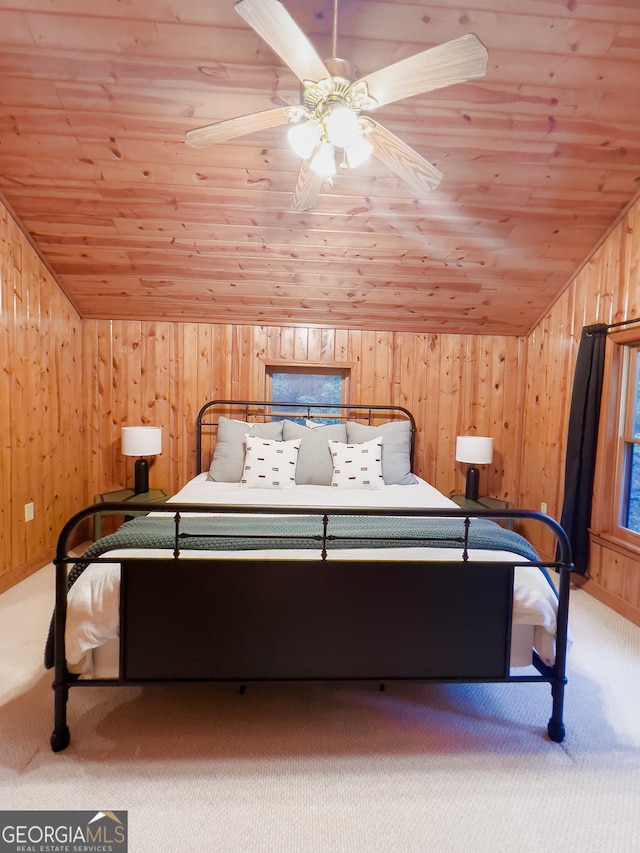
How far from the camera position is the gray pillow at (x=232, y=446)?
3.20 metres

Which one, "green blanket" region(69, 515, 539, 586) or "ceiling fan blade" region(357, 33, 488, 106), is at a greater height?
"ceiling fan blade" region(357, 33, 488, 106)

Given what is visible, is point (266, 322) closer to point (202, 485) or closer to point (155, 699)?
point (202, 485)

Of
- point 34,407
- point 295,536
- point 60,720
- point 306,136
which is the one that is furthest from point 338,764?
point 34,407

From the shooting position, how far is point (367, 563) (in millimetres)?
1582

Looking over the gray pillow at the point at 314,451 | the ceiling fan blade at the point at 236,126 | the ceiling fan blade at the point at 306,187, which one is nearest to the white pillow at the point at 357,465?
the gray pillow at the point at 314,451

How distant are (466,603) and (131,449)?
8.98 ft

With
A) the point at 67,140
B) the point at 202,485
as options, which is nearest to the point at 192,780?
the point at 202,485

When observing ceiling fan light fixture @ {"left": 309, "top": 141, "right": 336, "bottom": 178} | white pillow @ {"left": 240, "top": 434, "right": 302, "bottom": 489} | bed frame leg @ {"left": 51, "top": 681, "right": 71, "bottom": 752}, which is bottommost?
bed frame leg @ {"left": 51, "top": 681, "right": 71, "bottom": 752}

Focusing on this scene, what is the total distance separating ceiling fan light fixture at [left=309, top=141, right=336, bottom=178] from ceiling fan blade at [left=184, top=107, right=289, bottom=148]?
0.16 meters

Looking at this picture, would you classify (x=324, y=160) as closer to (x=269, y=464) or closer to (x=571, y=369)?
(x=269, y=464)

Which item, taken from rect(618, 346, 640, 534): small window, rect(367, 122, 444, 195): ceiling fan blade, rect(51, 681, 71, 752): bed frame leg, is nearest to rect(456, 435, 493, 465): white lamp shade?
rect(618, 346, 640, 534): small window

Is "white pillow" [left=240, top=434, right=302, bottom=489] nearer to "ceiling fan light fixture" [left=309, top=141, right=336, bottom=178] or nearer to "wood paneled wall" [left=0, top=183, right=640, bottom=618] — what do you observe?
"wood paneled wall" [left=0, top=183, right=640, bottom=618]

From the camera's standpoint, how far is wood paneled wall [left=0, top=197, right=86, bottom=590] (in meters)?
2.81

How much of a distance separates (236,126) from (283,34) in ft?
1.28
